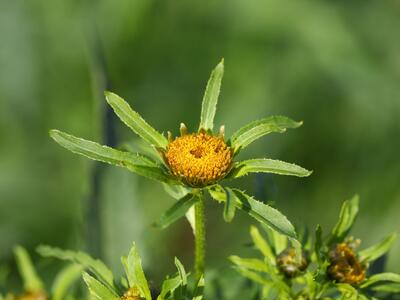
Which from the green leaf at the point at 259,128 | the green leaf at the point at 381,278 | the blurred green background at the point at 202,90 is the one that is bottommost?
the green leaf at the point at 381,278

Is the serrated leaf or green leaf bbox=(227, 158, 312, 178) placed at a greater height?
green leaf bbox=(227, 158, 312, 178)

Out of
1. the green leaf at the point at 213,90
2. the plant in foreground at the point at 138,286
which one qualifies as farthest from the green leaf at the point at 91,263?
the green leaf at the point at 213,90

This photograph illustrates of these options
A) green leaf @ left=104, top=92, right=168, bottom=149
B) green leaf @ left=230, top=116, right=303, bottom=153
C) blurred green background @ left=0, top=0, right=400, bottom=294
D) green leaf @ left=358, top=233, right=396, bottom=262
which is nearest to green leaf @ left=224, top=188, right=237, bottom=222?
green leaf @ left=230, top=116, right=303, bottom=153

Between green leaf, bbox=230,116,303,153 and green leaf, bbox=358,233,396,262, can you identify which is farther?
green leaf, bbox=358,233,396,262

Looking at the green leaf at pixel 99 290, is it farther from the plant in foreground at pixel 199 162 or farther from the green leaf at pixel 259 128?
the green leaf at pixel 259 128

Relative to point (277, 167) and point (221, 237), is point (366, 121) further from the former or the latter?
point (277, 167)

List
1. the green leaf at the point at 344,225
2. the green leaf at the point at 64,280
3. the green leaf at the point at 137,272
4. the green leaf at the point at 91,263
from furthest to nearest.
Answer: the green leaf at the point at 64,280 < the green leaf at the point at 344,225 < the green leaf at the point at 91,263 < the green leaf at the point at 137,272

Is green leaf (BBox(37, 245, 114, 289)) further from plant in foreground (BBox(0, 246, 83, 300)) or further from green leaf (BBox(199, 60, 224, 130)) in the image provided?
green leaf (BBox(199, 60, 224, 130))
